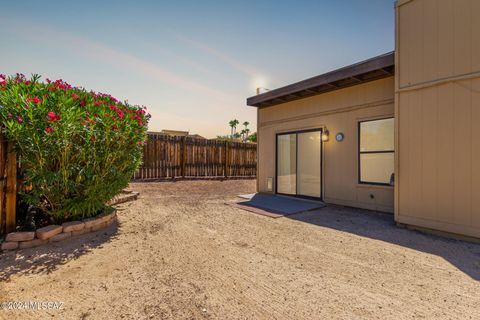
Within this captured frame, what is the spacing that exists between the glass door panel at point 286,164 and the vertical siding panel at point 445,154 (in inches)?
141

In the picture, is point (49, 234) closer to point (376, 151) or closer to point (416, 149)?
point (416, 149)

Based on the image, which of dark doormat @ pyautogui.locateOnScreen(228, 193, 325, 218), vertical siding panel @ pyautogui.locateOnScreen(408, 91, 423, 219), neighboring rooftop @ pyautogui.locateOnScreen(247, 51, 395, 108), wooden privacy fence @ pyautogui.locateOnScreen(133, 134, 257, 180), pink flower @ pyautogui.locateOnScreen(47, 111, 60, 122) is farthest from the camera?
wooden privacy fence @ pyautogui.locateOnScreen(133, 134, 257, 180)

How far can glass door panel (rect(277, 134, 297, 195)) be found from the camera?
7.02 metres

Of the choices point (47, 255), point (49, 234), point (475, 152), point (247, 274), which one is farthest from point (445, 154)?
point (49, 234)

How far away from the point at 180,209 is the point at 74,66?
443cm

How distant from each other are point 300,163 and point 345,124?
1.70 meters

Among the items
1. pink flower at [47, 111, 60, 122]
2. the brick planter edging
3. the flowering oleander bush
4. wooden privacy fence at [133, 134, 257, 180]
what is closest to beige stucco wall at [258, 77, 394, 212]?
wooden privacy fence at [133, 134, 257, 180]

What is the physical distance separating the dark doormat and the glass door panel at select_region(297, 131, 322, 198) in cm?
36

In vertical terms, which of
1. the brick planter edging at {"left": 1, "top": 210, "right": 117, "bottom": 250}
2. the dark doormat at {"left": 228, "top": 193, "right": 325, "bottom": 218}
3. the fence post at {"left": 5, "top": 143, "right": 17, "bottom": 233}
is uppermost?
the fence post at {"left": 5, "top": 143, "right": 17, "bottom": 233}

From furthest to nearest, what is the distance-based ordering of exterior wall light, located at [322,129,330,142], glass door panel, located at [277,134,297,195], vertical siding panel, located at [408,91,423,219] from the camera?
glass door panel, located at [277,134,297,195], exterior wall light, located at [322,129,330,142], vertical siding panel, located at [408,91,423,219]

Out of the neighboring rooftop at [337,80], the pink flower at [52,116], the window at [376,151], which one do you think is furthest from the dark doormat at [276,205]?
the pink flower at [52,116]

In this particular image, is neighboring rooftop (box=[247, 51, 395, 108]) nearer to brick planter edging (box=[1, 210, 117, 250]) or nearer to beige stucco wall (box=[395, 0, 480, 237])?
beige stucco wall (box=[395, 0, 480, 237])

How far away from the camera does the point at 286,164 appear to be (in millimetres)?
7219

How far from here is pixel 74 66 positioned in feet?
18.8
